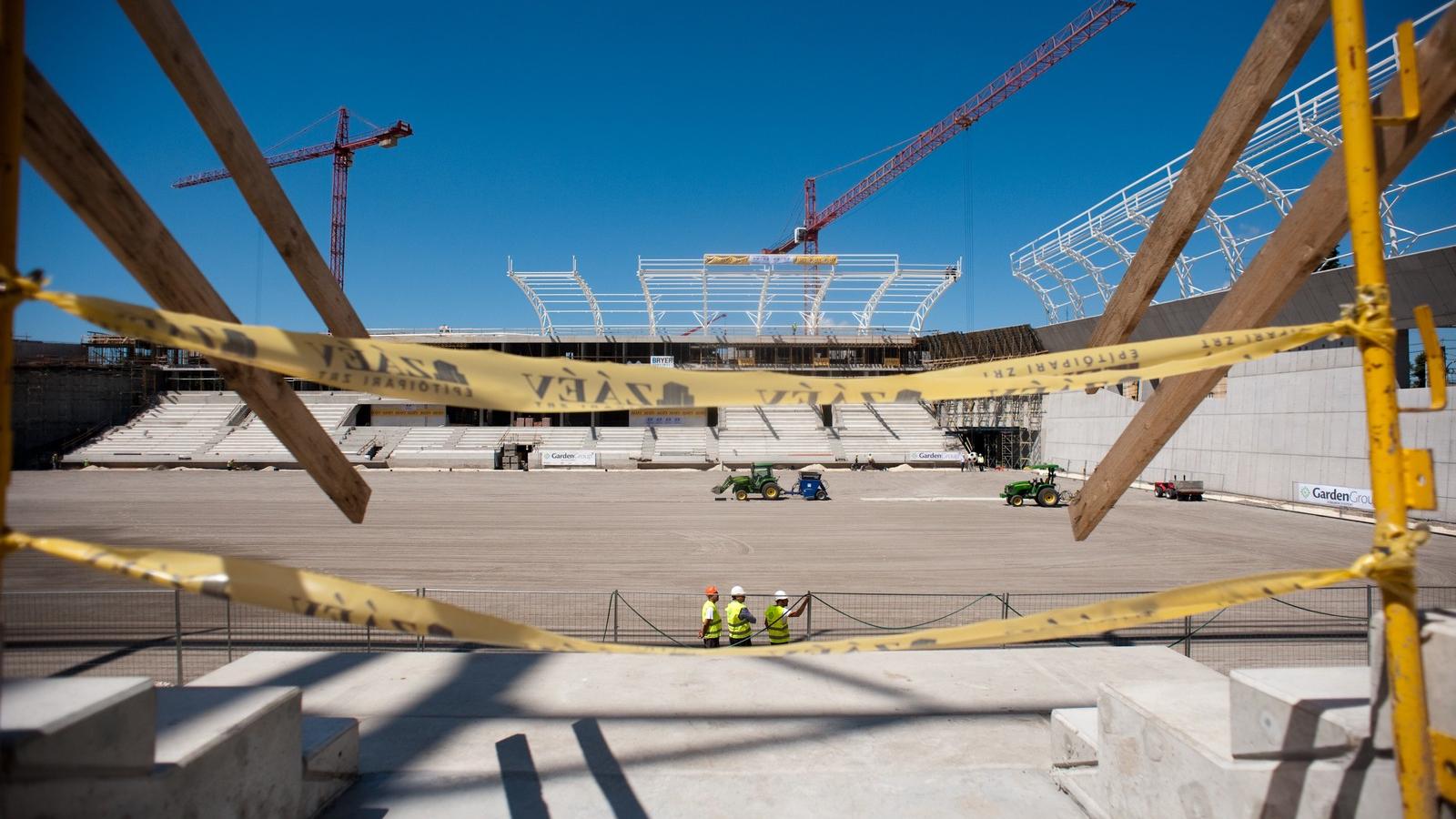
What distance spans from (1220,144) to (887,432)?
45.1 meters

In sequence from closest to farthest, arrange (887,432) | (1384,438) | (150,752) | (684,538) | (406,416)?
(1384,438) < (150,752) < (684,538) < (887,432) < (406,416)

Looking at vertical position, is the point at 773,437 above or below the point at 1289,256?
below

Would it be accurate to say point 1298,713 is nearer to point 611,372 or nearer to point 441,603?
point 611,372

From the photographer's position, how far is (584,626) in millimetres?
10188

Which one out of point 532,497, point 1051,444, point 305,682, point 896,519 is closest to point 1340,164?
point 305,682

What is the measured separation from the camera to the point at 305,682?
519 cm

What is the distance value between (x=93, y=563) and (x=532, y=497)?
2583cm

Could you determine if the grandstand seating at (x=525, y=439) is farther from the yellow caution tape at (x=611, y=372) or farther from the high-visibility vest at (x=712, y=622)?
the yellow caution tape at (x=611, y=372)

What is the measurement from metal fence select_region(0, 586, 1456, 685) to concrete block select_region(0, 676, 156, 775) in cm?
604

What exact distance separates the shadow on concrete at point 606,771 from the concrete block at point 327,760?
1206 millimetres

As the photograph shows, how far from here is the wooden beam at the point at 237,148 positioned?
9.43 feet

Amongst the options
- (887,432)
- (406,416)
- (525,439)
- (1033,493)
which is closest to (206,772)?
(1033,493)

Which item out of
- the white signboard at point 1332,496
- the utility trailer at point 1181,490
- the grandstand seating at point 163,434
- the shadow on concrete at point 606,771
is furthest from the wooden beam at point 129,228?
the grandstand seating at point 163,434

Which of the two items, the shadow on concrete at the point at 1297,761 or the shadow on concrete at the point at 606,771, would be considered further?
the shadow on concrete at the point at 606,771
